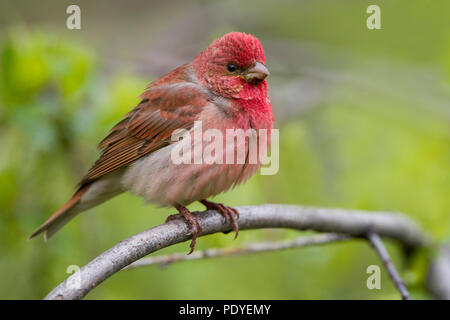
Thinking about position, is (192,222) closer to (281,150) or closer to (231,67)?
(231,67)

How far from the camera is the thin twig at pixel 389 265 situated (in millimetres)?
3908

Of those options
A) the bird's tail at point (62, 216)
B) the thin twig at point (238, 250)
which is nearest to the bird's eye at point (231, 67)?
the thin twig at point (238, 250)

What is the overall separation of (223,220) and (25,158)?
2.03m

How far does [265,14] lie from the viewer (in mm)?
7812

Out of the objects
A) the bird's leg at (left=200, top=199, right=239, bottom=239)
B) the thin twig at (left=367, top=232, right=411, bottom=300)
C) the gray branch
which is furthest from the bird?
the thin twig at (left=367, top=232, right=411, bottom=300)

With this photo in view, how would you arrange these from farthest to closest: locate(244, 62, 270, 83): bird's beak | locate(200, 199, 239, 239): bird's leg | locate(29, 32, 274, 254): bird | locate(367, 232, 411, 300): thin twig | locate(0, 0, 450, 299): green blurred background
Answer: locate(0, 0, 450, 299): green blurred background < locate(244, 62, 270, 83): bird's beak < locate(29, 32, 274, 254): bird < locate(200, 199, 239, 239): bird's leg < locate(367, 232, 411, 300): thin twig

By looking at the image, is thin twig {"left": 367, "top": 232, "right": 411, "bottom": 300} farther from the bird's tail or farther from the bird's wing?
the bird's tail

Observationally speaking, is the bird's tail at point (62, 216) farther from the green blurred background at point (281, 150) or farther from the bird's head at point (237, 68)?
the bird's head at point (237, 68)

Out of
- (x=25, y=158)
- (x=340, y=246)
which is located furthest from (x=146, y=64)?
(x=340, y=246)

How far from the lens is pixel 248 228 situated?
14.3ft

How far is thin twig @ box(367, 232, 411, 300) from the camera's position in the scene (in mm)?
3908

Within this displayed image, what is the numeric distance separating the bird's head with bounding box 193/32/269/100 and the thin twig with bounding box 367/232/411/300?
1440mm

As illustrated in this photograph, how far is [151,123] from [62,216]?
3.60 feet

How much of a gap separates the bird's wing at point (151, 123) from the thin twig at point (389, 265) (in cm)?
171
